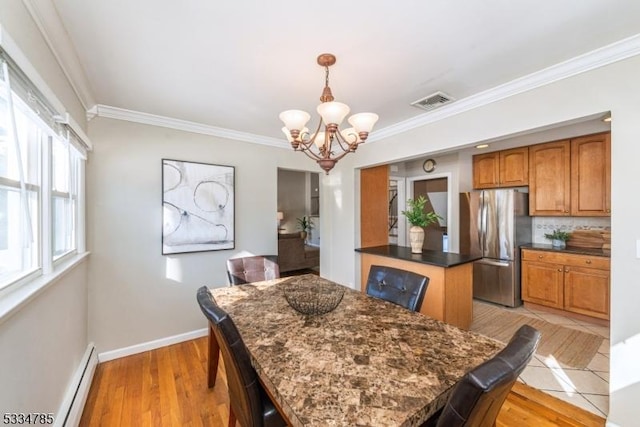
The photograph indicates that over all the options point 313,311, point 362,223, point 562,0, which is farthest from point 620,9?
point 362,223

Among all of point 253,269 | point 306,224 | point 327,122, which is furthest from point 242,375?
point 306,224

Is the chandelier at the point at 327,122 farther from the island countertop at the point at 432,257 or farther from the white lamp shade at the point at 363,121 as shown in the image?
the island countertop at the point at 432,257

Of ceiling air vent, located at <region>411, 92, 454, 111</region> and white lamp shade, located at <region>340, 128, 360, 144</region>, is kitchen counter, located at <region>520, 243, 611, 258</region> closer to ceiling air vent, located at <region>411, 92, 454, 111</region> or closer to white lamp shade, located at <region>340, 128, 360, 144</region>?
ceiling air vent, located at <region>411, 92, 454, 111</region>

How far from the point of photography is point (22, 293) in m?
1.19

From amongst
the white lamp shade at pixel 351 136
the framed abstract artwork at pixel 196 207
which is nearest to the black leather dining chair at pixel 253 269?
the framed abstract artwork at pixel 196 207

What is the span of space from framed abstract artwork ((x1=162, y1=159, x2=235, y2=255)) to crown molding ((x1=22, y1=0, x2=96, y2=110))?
3.15 feet

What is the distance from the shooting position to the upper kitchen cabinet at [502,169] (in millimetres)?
3861

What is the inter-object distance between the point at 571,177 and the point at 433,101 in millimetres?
2521

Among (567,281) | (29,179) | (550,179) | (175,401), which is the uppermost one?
(550,179)

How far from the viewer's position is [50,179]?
1.64m

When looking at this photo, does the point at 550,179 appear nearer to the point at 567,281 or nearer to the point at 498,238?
the point at 498,238

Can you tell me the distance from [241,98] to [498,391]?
254 cm

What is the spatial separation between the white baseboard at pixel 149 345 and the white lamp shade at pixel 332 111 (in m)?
2.85

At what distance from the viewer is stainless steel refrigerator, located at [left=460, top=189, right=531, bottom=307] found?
12.4 ft
